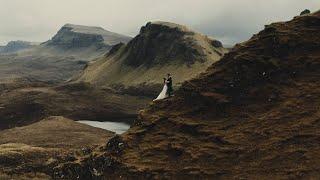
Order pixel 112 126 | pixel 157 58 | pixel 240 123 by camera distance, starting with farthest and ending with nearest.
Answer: pixel 157 58 → pixel 112 126 → pixel 240 123

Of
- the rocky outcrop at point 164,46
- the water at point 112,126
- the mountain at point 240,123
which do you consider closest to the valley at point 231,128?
the mountain at point 240,123

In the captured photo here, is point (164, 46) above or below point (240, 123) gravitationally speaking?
above

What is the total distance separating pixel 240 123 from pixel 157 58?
14432 cm

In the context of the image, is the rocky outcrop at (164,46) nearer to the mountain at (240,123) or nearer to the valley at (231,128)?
the valley at (231,128)

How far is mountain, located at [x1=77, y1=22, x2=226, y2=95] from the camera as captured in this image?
16225 cm

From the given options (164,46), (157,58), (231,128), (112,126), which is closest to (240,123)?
(231,128)

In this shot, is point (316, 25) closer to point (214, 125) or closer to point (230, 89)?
point (230, 89)

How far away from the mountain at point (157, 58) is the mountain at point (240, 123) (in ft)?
370

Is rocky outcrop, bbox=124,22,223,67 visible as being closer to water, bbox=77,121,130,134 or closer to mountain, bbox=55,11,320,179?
water, bbox=77,121,130,134

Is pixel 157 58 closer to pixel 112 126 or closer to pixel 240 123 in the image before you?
pixel 112 126

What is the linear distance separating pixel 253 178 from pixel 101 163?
1125 centimetres

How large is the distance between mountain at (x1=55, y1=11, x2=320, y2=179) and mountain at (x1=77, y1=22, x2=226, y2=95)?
113 m

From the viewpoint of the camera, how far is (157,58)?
6939 inches

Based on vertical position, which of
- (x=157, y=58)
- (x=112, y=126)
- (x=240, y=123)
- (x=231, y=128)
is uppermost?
(x=157, y=58)
